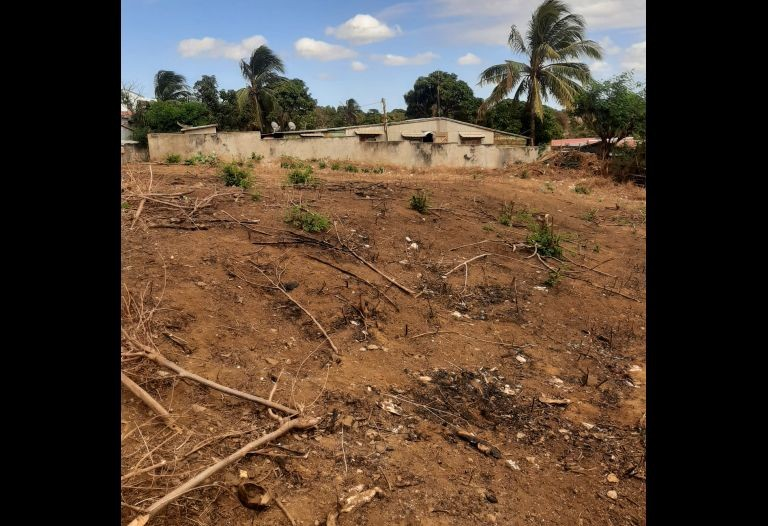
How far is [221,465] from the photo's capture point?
2.44m

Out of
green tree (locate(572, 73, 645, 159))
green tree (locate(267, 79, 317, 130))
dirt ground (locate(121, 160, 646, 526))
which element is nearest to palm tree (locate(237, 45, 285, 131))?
green tree (locate(267, 79, 317, 130))

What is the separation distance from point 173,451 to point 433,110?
30.0m

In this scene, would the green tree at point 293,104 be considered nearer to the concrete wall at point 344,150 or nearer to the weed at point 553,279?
the concrete wall at point 344,150

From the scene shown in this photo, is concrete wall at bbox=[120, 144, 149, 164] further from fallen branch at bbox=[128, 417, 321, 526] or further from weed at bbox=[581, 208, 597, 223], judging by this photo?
fallen branch at bbox=[128, 417, 321, 526]

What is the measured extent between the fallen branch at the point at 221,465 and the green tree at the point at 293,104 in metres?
23.6

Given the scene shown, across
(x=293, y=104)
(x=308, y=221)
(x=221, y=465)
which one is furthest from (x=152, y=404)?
(x=293, y=104)

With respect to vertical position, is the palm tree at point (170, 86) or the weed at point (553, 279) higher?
the palm tree at point (170, 86)

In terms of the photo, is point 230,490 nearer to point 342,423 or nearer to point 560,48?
point 342,423

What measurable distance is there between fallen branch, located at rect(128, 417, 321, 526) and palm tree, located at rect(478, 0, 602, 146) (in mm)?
18748

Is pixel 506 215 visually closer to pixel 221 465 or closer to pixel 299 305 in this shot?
pixel 299 305

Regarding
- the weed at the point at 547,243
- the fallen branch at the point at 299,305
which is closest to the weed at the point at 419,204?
the weed at the point at 547,243

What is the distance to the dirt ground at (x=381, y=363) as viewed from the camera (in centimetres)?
262
